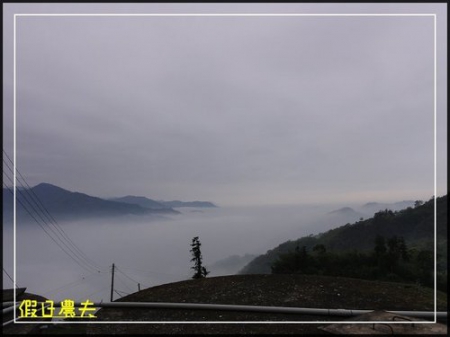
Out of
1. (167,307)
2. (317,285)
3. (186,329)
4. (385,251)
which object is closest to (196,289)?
(167,307)

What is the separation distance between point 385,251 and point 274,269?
8510mm

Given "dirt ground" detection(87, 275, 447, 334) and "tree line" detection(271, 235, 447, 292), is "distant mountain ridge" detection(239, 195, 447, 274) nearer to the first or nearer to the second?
"tree line" detection(271, 235, 447, 292)

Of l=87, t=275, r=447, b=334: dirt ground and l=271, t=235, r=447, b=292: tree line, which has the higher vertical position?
l=87, t=275, r=447, b=334: dirt ground

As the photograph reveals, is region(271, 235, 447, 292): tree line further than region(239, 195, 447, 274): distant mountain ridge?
No

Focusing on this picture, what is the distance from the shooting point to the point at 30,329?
6.35 m

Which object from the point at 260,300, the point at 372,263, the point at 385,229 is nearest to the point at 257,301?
the point at 260,300

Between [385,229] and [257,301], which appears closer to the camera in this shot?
[257,301]

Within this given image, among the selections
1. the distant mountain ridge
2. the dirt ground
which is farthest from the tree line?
the distant mountain ridge

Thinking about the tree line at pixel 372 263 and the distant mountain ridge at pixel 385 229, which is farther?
the distant mountain ridge at pixel 385 229

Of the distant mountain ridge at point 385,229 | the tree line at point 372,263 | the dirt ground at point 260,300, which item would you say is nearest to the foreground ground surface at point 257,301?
the dirt ground at point 260,300

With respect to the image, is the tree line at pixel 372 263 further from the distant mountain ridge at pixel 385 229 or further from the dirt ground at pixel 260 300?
the distant mountain ridge at pixel 385 229

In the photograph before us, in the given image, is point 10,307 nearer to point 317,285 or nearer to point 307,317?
point 307,317

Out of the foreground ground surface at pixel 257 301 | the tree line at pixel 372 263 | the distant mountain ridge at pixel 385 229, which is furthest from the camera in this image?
the distant mountain ridge at pixel 385 229

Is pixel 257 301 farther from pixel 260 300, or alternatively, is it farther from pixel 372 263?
pixel 372 263
